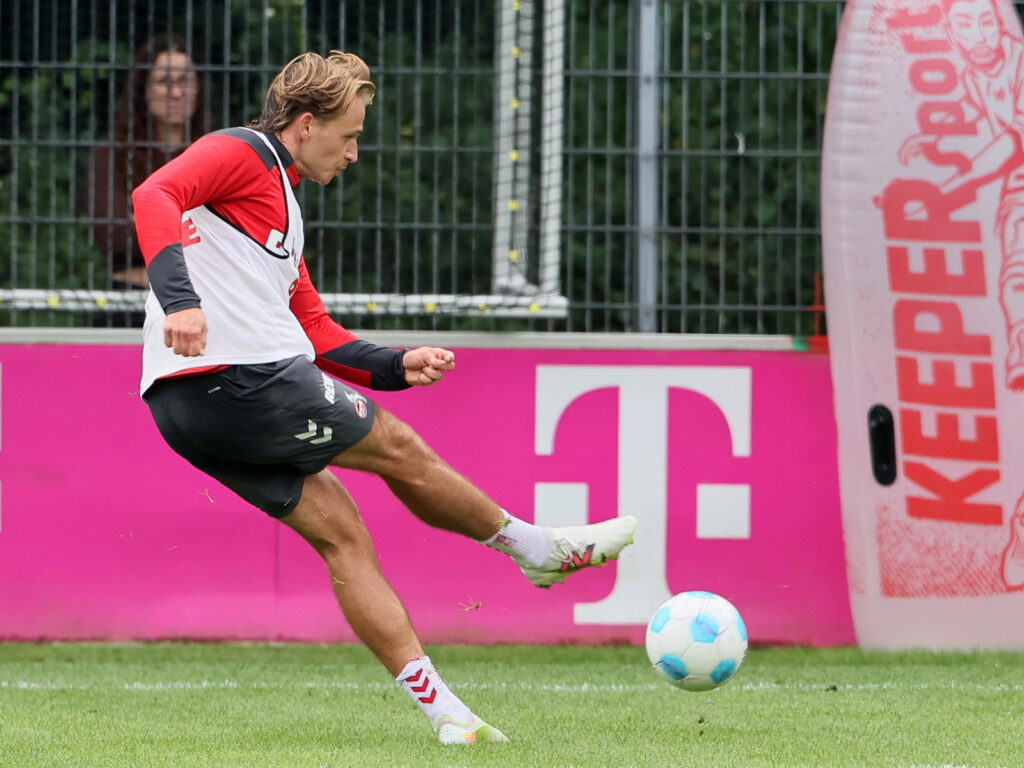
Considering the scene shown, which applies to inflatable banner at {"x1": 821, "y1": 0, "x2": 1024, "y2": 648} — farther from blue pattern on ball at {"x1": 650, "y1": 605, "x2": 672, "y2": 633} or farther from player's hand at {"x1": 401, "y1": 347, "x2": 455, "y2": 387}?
player's hand at {"x1": 401, "y1": 347, "x2": 455, "y2": 387}

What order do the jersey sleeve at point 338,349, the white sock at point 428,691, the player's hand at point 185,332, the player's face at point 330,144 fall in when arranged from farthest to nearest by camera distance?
1. the jersey sleeve at point 338,349
2. the player's face at point 330,144
3. the white sock at point 428,691
4. the player's hand at point 185,332

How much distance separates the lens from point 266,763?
4.09 meters

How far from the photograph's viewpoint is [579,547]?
4645 mm

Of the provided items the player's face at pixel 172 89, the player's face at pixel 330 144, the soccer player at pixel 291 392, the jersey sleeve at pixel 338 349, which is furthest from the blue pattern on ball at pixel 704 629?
the player's face at pixel 172 89

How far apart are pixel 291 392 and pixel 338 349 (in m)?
0.56

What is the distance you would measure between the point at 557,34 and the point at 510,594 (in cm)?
236

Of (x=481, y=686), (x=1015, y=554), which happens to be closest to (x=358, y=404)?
(x=481, y=686)

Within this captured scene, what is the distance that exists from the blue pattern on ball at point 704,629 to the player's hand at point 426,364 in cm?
95

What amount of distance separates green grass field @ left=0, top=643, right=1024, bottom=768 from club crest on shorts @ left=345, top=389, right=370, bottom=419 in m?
0.88

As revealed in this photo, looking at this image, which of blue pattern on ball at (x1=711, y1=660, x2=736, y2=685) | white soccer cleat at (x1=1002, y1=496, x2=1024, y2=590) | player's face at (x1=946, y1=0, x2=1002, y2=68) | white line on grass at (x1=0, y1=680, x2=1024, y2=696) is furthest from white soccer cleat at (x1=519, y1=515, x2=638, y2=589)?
player's face at (x1=946, y1=0, x2=1002, y2=68)

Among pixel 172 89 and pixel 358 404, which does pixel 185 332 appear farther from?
pixel 172 89

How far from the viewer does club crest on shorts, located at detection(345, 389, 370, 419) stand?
14.4 feet

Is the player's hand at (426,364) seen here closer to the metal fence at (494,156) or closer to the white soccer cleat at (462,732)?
the white soccer cleat at (462,732)

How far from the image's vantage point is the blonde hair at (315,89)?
4.45 metres
